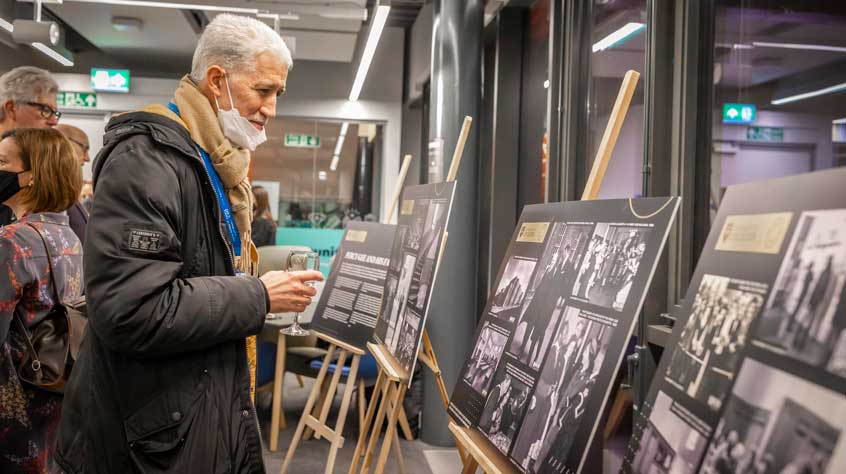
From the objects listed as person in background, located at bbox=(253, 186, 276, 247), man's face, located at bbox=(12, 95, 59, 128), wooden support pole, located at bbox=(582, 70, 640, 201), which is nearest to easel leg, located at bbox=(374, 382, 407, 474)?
wooden support pole, located at bbox=(582, 70, 640, 201)

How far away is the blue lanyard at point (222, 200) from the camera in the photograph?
5.44 feet

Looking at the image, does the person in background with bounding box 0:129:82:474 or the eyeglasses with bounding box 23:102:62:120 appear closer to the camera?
the person in background with bounding box 0:129:82:474

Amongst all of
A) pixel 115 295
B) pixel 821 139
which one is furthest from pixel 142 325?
pixel 821 139

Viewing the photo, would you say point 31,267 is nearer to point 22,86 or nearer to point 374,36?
point 22,86

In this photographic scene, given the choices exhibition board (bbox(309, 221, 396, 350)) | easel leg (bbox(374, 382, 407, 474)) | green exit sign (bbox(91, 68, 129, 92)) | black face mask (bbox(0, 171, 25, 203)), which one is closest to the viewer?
black face mask (bbox(0, 171, 25, 203))

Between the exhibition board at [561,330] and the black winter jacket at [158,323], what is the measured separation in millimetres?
597

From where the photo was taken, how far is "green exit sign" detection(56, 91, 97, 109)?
26.6 ft

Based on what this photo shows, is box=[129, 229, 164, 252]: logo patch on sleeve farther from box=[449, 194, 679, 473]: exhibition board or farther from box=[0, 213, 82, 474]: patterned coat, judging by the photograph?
box=[0, 213, 82, 474]: patterned coat

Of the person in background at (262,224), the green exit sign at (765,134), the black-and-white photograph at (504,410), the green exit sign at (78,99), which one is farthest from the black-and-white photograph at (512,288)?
the green exit sign at (78,99)

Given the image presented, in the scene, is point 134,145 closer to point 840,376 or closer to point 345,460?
point 840,376

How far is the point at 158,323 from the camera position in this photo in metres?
1.44

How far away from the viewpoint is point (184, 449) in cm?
155

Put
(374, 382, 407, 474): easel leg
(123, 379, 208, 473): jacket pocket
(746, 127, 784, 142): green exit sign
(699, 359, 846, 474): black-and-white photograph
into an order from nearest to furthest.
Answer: (699, 359, 846, 474): black-and-white photograph, (123, 379, 208, 473): jacket pocket, (746, 127, 784, 142): green exit sign, (374, 382, 407, 474): easel leg

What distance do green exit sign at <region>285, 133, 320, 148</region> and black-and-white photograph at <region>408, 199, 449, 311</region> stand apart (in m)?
6.09
